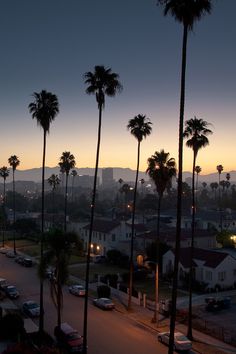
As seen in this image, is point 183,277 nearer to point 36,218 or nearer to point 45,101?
point 45,101

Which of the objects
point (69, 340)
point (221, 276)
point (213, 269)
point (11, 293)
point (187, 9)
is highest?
point (187, 9)

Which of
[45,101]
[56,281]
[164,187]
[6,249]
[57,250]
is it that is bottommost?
[6,249]

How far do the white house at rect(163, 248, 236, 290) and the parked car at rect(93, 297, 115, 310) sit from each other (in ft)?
46.8

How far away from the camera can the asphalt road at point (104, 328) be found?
107 feet

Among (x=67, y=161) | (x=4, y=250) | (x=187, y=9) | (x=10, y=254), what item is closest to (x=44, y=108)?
(x=187, y=9)

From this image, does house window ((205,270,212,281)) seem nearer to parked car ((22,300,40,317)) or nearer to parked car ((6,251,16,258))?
parked car ((22,300,40,317))

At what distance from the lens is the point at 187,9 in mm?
20469

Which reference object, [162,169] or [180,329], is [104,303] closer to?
[180,329]

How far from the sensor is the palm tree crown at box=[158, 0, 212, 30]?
2038 cm

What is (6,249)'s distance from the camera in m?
89.4

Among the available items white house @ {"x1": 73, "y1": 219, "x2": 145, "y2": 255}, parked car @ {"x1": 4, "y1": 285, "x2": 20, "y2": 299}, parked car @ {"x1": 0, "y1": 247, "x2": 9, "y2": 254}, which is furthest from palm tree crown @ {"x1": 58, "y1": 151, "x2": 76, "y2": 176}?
parked car @ {"x1": 4, "y1": 285, "x2": 20, "y2": 299}

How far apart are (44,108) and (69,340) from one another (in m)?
19.4

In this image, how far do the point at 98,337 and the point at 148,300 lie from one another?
43.4 ft

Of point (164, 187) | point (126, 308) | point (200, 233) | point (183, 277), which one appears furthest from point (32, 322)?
point (200, 233)
